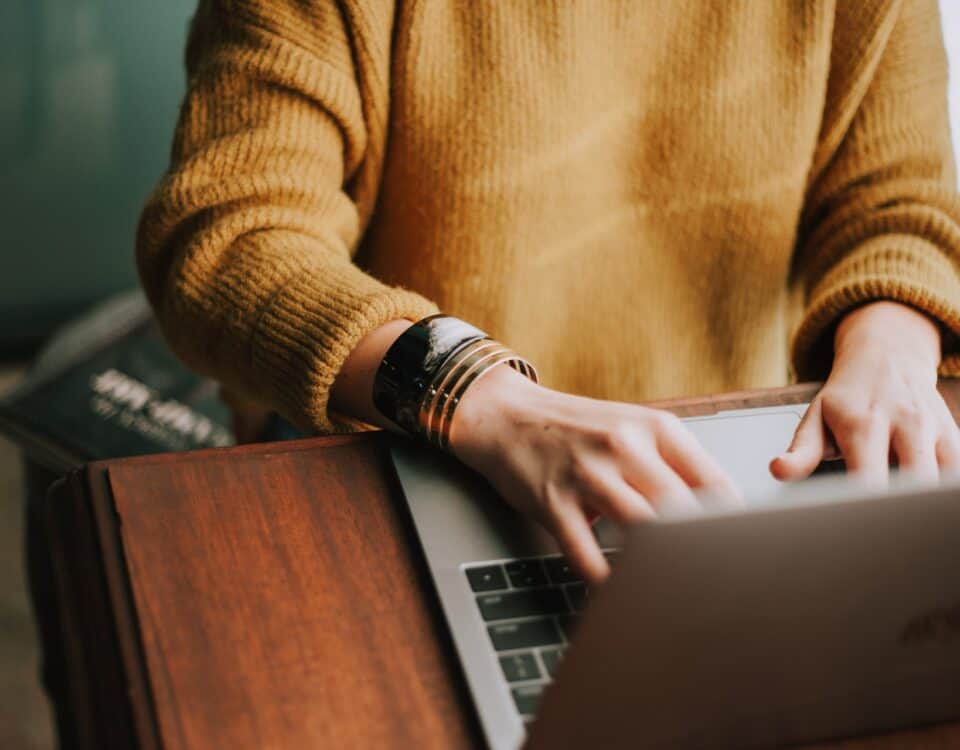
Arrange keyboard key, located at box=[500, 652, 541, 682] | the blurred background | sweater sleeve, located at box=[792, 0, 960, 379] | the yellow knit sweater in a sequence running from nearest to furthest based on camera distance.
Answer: keyboard key, located at box=[500, 652, 541, 682] → the yellow knit sweater → sweater sleeve, located at box=[792, 0, 960, 379] → the blurred background

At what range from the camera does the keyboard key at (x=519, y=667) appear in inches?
16.8

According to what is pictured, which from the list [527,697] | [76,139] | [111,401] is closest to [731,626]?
[527,697]

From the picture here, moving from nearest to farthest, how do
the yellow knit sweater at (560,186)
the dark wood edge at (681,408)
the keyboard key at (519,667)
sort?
1. the keyboard key at (519,667)
2. the dark wood edge at (681,408)
3. the yellow knit sweater at (560,186)

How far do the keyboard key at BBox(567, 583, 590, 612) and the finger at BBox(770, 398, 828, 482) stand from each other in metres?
0.14

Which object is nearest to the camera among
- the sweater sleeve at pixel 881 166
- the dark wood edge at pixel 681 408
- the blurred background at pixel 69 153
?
the dark wood edge at pixel 681 408

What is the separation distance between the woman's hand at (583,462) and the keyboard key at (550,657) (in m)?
0.04

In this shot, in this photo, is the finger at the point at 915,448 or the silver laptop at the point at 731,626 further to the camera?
the finger at the point at 915,448

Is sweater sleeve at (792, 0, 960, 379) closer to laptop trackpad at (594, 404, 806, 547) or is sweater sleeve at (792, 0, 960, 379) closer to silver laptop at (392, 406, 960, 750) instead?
laptop trackpad at (594, 404, 806, 547)

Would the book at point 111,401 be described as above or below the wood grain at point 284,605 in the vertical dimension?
below

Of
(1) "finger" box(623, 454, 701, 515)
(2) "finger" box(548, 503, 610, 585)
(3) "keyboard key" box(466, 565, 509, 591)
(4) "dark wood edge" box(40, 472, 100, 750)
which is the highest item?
(1) "finger" box(623, 454, 701, 515)

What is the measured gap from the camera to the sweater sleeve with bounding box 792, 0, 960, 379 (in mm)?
754

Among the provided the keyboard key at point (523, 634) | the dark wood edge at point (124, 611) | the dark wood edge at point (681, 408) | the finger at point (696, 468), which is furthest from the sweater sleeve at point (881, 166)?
the dark wood edge at point (124, 611)

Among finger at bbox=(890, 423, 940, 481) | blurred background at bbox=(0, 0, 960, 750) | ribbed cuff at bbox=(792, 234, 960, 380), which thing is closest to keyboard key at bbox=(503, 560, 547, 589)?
finger at bbox=(890, 423, 940, 481)

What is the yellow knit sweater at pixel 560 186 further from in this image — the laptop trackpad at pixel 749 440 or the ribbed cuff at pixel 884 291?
the laptop trackpad at pixel 749 440
